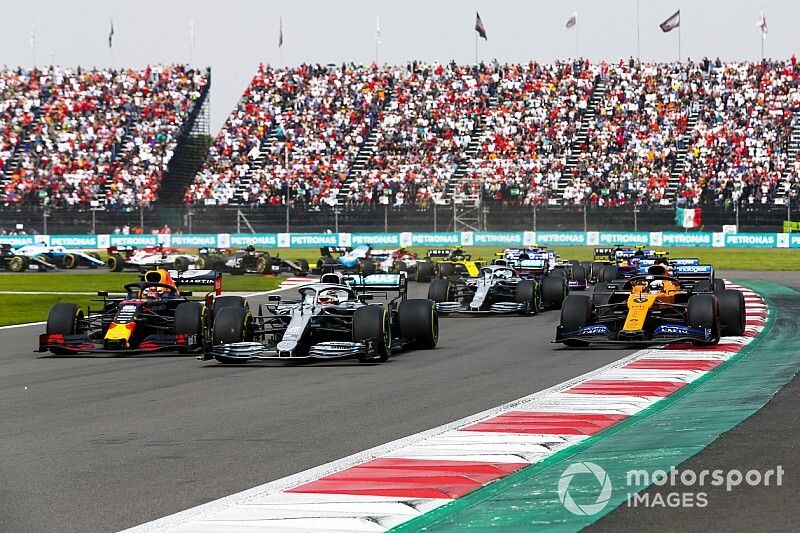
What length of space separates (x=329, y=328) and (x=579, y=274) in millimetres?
18718

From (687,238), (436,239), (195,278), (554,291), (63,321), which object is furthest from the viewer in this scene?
(436,239)

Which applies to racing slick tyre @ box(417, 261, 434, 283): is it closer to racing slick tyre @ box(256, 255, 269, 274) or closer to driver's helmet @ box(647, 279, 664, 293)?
racing slick tyre @ box(256, 255, 269, 274)

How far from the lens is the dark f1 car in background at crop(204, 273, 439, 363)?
16703 millimetres

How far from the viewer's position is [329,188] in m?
64.7

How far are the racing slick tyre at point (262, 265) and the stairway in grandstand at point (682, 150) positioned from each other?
22073 millimetres

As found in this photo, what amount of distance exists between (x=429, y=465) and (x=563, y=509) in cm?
175

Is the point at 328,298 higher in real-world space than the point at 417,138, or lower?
lower

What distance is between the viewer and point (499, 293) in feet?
88.4

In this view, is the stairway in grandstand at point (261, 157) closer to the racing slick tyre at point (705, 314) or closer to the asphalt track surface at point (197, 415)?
the asphalt track surface at point (197, 415)

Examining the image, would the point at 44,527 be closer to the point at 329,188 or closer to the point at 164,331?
the point at 164,331

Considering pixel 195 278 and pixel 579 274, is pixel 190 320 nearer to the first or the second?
pixel 195 278

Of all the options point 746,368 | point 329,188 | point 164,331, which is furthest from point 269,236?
point 746,368


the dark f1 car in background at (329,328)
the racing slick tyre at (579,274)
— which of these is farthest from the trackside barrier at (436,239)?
the dark f1 car in background at (329,328)

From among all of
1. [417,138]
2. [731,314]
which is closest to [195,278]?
[731,314]
